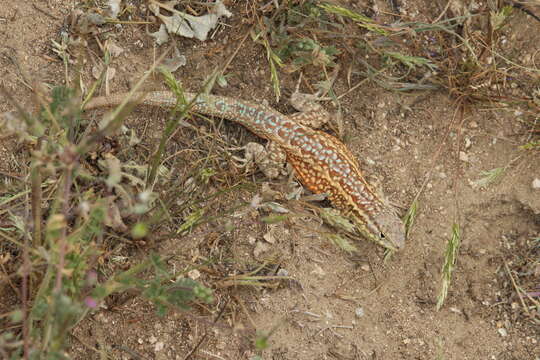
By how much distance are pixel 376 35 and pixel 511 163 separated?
1502 mm

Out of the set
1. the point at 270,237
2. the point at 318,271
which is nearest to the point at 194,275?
the point at 270,237

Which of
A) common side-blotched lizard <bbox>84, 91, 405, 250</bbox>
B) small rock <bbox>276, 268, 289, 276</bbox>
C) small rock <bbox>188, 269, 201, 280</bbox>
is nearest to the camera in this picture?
small rock <bbox>188, 269, 201, 280</bbox>

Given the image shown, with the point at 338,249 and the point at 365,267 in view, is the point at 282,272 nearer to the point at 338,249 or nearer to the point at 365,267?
the point at 338,249

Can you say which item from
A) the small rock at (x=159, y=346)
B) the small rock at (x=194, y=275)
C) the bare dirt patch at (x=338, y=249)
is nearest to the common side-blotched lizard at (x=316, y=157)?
the bare dirt patch at (x=338, y=249)

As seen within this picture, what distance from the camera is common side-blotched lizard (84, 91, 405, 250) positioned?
13.9ft

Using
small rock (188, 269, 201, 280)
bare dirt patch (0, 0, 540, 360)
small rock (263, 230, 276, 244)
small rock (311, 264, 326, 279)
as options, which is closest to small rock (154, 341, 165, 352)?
bare dirt patch (0, 0, 540, 360)

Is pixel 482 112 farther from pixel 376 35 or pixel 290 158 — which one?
pixel 290 158

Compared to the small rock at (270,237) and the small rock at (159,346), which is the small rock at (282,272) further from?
the small rock at (159,346)

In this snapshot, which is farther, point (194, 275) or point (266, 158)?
point (266, 158)

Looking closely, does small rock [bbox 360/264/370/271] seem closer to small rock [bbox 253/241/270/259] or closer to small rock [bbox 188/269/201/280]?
small rock [bbox 253/241/270/259]

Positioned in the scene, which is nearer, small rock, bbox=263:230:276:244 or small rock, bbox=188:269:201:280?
small rock, bbox=188:269:201:280

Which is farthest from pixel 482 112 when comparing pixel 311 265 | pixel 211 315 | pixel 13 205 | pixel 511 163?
pixel 13 205

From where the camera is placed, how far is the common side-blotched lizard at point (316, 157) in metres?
4.24

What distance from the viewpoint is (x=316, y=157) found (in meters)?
4.27
